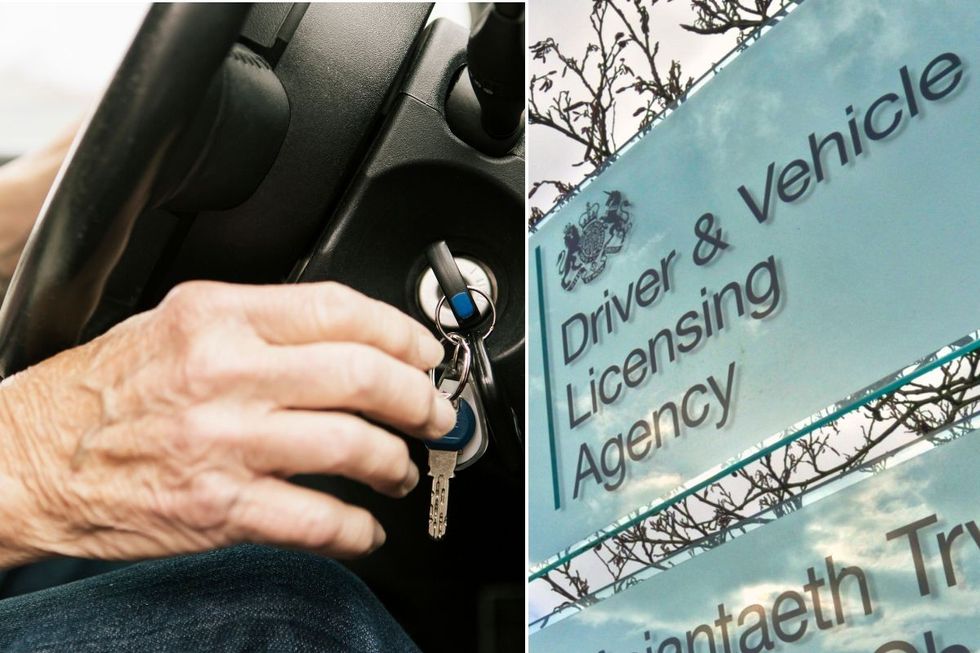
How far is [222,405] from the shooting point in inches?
16.7

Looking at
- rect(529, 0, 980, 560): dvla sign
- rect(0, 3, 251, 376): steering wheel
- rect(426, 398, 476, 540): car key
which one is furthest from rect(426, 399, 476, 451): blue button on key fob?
rect(0, 3, 251, 376): steering wheel

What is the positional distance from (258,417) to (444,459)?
0.74 feet

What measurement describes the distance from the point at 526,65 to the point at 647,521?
31cm

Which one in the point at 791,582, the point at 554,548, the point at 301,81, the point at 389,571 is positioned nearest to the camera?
the point at 791,582

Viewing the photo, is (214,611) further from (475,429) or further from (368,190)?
(368,190)

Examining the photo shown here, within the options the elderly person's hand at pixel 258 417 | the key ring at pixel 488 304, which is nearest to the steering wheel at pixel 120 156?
the elderly person's hand at pixel 258 417

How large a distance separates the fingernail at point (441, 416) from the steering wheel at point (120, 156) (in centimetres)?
21

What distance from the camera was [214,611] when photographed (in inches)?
23.6

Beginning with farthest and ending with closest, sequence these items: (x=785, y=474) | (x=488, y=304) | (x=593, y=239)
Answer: (x=488, y=304) < (x=593, y=239) < (x=785, y=474)

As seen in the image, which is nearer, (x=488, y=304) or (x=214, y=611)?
(x=214, y=611)

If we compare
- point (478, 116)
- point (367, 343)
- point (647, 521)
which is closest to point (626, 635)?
point (647, 521)

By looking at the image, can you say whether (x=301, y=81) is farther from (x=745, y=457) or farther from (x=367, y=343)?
(x=745, y=457)

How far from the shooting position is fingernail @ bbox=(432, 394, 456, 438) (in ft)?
1.50

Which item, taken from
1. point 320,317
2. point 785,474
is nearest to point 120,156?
point 320,317
